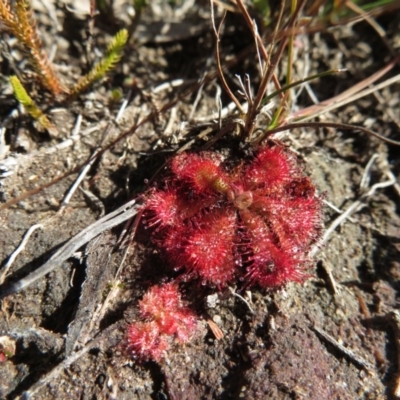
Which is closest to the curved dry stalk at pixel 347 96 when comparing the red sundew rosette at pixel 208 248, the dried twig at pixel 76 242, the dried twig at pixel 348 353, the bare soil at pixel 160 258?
the bare soil at pixel 160 258

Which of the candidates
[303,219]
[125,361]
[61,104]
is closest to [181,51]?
[61,104]

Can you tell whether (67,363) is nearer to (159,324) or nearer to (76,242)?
(159,324)

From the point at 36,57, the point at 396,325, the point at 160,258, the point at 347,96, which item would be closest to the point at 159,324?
the point at 160,258

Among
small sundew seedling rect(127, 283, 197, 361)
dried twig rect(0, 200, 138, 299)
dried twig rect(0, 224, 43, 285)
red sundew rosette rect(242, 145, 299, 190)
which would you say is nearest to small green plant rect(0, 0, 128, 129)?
dried twig rect(0, 224, 43, 285)

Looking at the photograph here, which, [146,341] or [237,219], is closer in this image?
[146,341]

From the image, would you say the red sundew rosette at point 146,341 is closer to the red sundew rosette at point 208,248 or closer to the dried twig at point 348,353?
the red sundew rosette at point 208,248
